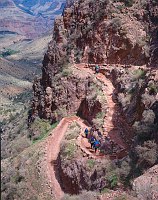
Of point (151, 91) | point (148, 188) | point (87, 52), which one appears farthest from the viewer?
point (87, 52)

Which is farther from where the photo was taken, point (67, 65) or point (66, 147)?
point (67, 65)

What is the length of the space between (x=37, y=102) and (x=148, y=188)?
63.2ft

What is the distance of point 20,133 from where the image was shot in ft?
106

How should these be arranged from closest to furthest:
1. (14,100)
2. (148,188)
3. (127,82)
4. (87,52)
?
1. (148,188)
2. (127,82)
3. (87,52)
4. (14,100)

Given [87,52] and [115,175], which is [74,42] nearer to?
[87,52]

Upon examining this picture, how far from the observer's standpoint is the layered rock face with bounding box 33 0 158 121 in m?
29.0

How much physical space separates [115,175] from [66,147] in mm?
5144

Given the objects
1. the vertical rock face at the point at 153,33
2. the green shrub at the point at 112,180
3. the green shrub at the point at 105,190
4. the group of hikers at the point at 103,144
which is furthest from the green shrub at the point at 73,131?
the vertical rock face at the point at 153,33

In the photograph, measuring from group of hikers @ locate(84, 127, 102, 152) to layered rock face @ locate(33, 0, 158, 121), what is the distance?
5957 millimetres

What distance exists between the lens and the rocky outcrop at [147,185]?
42.4 ft

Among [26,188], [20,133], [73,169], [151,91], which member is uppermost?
[151,91]

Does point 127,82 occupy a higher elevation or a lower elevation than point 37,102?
higher

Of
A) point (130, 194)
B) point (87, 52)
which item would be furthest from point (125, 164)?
point (87, 52)

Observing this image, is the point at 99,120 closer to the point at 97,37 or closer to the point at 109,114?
the point at 109,114
